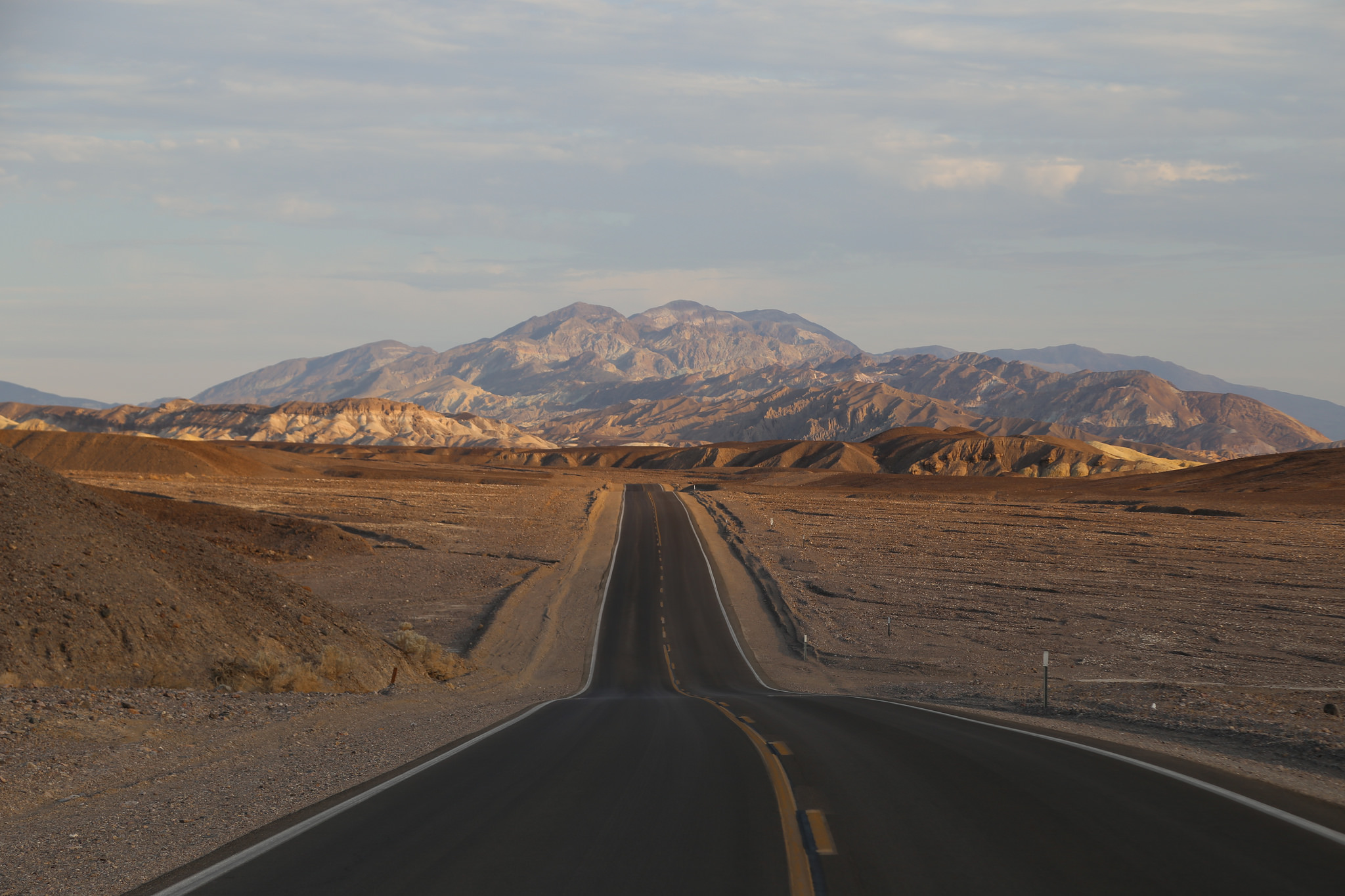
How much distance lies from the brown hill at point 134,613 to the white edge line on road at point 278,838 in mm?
8785

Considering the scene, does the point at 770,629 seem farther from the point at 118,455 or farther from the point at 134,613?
the point at 118,455

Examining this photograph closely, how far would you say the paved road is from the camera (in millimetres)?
6332

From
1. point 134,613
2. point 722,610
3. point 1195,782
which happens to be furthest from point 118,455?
point 1195,782

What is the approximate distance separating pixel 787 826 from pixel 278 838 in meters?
4.17

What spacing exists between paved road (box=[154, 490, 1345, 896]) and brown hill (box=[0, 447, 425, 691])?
8273 millimetres

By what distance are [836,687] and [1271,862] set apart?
2112cm

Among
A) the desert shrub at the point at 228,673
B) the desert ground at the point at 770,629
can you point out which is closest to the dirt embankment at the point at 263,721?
the desert ground at the point at 770,629

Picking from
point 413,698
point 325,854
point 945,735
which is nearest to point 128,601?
point 413,698

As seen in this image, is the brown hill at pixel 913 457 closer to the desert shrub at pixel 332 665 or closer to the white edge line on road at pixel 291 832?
the desert shrub at pixel 332 665

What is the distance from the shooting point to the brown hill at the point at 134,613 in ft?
54.1

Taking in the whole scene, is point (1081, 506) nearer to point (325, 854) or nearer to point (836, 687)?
point (836, 687)

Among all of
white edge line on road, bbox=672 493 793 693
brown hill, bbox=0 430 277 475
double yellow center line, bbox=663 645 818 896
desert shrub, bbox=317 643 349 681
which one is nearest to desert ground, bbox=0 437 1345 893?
white edge line on road, bbox=672 493 793 693

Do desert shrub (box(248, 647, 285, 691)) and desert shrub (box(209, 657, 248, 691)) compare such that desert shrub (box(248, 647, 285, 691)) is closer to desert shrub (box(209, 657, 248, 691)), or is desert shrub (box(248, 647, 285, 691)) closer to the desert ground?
desert shrub (box(209, 657, 248, 691))

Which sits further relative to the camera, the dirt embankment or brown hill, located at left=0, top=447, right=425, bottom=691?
brown hill, located at left=0, top=447, right=425, bottom=691
